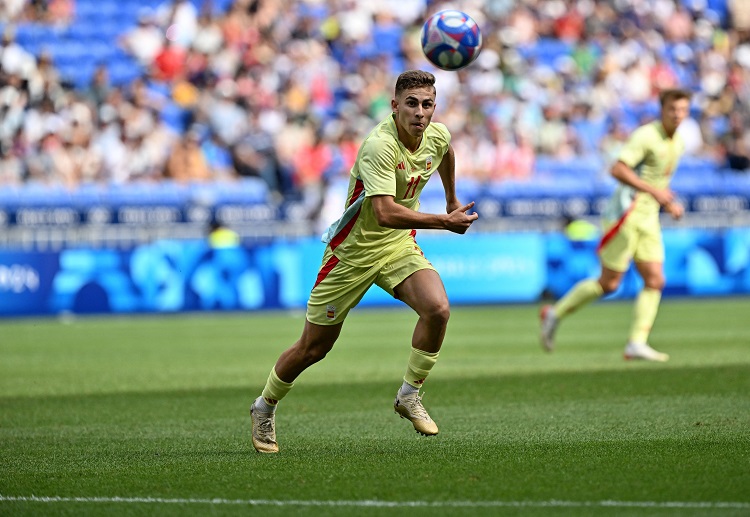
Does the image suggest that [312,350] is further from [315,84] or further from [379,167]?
[315,84]

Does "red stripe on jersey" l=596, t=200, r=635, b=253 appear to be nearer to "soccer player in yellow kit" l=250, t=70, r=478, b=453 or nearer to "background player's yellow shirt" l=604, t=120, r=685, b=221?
"background player's yellow shirt" l=604, t=120, r=685, b=221

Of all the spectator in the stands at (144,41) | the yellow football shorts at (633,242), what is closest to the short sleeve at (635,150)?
the yellow football shorts at (633,242)

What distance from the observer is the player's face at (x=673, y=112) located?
42.5 ft

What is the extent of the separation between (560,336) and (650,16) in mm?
16858

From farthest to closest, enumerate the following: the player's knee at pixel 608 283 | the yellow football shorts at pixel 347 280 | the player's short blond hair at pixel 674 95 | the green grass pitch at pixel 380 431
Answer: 1. the player's knee at pixel 608 283
2. the player's short blond hair at pixel 674 95
3. the yellow football shorts at pixel 347 280
4. the green grass pitch at pixel 380 431

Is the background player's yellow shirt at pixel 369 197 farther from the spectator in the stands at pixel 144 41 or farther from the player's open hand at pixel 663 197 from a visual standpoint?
the spectator in the stands at pixel 144 41

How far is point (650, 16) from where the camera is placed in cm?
3178

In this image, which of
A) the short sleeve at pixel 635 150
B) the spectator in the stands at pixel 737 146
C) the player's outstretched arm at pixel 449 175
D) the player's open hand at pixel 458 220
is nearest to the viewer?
the player's open hand at pixel 458 220

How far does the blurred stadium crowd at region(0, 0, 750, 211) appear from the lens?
24500mm

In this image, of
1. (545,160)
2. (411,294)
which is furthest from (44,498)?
(545,160)

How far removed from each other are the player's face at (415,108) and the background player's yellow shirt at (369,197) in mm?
127

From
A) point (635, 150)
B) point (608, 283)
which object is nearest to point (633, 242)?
point (608, 283)

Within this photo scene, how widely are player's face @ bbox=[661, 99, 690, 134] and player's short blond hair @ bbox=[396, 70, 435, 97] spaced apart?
5988 millimetres

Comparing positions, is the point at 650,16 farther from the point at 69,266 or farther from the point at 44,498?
the point at 44,498
